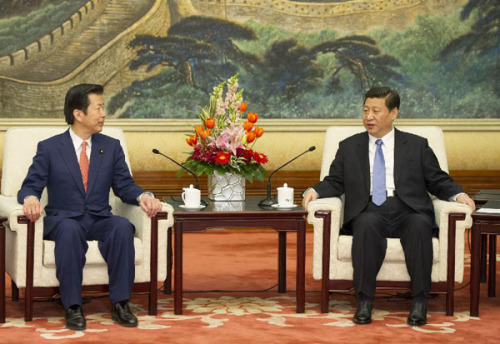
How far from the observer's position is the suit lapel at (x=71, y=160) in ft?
15.5

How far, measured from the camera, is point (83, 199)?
4719mm

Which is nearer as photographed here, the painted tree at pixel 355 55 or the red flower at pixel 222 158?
the red flower at pixel 222 158

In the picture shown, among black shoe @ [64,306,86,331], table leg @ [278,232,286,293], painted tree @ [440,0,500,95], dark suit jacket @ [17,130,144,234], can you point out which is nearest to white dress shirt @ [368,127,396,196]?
table leg @ [278,232,286,293]

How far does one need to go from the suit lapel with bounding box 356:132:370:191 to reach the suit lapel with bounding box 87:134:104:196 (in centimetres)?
149

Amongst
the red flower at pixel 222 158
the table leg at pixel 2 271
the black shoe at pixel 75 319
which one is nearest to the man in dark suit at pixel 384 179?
the red flower at pixel 222 158

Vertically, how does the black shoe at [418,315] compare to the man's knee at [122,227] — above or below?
below

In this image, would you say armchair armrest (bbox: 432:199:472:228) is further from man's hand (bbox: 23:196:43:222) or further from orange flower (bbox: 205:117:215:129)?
man's hand (bbox: 23:196:43:222)

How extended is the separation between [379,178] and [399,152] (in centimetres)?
20

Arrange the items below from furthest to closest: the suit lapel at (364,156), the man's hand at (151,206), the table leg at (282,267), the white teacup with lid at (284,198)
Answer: the table leg at (282,267), the suit lapel at (364,156), the white teacup with lid at (284,198), the man's hand at (151,206)

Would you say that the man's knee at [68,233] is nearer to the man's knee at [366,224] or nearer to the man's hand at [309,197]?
the man's hand at [309,197]

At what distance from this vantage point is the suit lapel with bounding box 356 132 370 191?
4976 millimetres

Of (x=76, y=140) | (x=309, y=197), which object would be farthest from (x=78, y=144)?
(x=309, y=197)

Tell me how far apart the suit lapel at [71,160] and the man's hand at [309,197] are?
1223 mm

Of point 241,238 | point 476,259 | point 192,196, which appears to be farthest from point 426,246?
point 241,238
